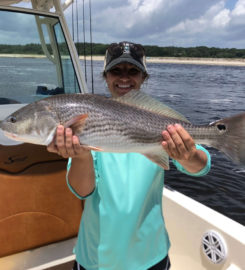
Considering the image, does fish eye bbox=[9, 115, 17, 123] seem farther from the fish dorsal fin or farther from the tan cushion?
the tan cushion

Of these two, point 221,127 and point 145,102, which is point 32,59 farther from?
point 221,127

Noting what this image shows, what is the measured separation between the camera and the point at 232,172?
9602 mm

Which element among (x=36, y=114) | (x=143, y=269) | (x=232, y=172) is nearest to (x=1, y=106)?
(x=36, y=114)

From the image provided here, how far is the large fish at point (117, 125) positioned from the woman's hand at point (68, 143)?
0.04 m

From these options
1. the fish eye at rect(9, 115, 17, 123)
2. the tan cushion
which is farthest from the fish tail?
the tan cushion

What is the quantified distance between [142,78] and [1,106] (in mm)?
2491

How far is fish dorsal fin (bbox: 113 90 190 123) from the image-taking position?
7.16ft

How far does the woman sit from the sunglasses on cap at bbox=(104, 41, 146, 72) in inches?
25.5

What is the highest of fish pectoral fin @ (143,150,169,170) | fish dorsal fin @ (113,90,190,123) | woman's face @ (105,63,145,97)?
woman's face @ (105,63,145,97)

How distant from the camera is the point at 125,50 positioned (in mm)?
2402

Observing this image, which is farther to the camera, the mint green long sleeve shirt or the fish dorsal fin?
the fish dorsal fin

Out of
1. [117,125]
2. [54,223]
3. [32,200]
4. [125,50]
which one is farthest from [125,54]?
[54,223]

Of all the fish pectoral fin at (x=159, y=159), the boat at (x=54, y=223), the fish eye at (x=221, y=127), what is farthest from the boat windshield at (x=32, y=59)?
the fish eye at (x=221, y=127)

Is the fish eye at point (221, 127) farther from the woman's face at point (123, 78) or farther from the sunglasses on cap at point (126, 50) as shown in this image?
the sunglasses on cap at point (126, 50)
